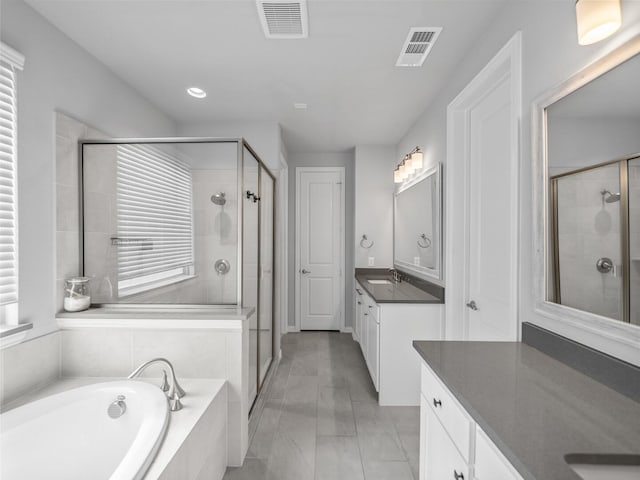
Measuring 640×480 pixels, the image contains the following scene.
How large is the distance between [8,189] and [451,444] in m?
2.26

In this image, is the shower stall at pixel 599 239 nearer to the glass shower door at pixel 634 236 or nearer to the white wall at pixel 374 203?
the glass shower door at pixel 634 236

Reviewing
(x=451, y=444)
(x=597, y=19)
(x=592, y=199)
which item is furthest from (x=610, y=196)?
(x=451, y=444)

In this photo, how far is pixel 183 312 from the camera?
2.03m

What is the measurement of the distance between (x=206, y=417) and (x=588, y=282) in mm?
1700

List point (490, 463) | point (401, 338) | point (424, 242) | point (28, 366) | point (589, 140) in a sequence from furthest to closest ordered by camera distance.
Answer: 1. point (424, 242)
2. point (401, 338)
3. point (28, 366)
4. point (589, 140)
5. point (490, 463)

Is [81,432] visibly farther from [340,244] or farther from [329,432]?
[340,244]

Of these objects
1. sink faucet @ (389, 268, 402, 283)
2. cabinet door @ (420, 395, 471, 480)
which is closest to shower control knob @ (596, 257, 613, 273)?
cabinet door @ (420, 395, 471, 480)

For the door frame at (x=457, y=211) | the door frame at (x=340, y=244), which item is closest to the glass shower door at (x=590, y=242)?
the door frame at (x=457, y=211)

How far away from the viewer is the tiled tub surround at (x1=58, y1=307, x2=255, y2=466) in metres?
1.90

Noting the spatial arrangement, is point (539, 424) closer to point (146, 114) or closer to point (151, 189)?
point (151, 189)

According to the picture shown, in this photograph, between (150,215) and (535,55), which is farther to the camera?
(150,215)

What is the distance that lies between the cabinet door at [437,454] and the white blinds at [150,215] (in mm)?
1659

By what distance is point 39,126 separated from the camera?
1.79 m

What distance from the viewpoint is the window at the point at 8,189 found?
1.59m
